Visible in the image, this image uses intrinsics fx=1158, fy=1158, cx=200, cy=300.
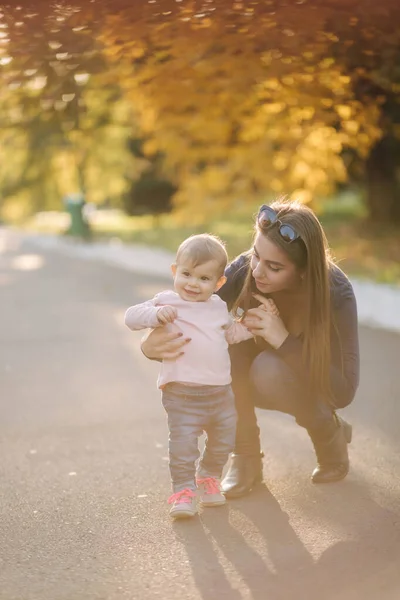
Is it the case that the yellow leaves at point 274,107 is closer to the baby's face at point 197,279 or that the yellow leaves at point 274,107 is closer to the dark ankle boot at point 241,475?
the dark ankle boot at point 241,475

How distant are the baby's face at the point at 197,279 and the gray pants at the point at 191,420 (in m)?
0.37

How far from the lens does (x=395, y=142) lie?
2355 centimetres

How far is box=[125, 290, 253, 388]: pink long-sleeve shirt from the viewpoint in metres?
4.69

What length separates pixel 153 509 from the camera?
4941 mm

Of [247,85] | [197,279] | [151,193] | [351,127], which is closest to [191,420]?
[197,279]

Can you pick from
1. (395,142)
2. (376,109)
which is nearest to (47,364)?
(376,109)

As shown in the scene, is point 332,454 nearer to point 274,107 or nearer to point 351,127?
point 274,107

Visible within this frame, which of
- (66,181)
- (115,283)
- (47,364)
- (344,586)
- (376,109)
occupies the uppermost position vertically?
(344,586)

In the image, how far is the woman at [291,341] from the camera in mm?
4836

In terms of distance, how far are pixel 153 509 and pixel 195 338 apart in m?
0.80

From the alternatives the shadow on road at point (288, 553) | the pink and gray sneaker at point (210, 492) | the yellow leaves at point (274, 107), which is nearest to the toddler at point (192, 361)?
the pink and gray sneaker at point (210, 492)

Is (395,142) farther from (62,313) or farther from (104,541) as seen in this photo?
(104,541)

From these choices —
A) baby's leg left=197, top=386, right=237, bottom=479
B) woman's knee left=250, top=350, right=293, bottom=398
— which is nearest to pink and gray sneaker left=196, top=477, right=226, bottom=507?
baby's leg left=197, top=386, right=237, bottom=479

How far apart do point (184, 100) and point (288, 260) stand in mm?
4788
